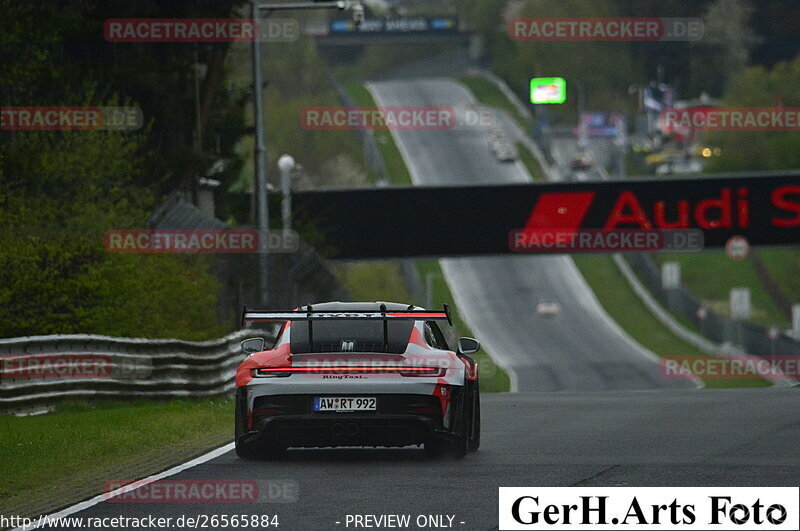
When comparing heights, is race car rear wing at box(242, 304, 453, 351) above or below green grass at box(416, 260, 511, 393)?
above

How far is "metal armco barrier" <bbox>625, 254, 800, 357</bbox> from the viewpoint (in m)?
65.9

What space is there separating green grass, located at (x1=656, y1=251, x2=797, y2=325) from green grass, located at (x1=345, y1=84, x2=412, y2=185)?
22.2 m

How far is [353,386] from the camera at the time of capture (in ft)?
45.3

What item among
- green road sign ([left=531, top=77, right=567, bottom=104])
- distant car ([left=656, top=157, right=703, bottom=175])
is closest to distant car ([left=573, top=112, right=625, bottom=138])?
distant car ([left=656, top=157, right=703, bottom=175])

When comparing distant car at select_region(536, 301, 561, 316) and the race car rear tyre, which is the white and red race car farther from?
distant car at select_region(536, 301, 561, 316)

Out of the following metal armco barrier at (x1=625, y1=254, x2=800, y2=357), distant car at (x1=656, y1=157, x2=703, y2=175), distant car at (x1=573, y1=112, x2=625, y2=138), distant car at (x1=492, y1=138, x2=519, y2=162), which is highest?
distant car at (x1=573, y1=112, x2=625, y2=138)

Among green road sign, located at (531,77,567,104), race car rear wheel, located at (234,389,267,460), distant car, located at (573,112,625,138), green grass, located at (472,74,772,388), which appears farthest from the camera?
distant car, located at (573,112,625,138)

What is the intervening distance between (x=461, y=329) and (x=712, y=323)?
38.4 m

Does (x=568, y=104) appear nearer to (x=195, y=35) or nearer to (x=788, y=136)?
(x=788, y=136)

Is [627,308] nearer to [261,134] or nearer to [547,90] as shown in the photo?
[547,90]

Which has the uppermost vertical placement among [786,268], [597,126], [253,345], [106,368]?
[597,126]

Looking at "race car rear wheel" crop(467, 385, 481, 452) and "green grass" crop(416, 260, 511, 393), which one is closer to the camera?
"race car rear wheel" crop(467, 385, 481, 452)

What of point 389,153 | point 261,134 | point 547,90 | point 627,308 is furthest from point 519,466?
point 389,153

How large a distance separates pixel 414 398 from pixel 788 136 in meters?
109
